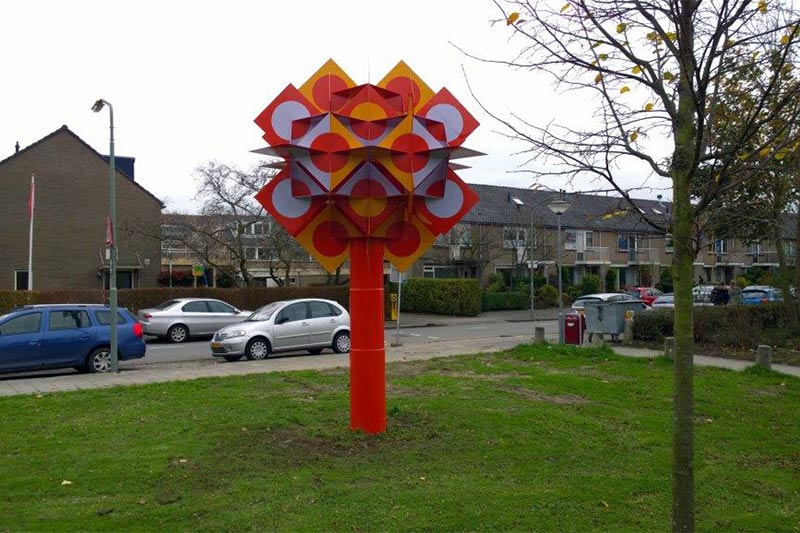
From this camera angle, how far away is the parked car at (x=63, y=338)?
47.6ft

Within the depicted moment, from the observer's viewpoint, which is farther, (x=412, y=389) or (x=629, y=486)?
(x=412, y=389)

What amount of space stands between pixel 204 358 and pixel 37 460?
502 inches

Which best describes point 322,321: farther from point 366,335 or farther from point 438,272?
point 438,272

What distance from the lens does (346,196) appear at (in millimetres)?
7957

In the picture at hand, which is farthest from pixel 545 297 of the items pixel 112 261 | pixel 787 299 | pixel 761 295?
pixel 112 261

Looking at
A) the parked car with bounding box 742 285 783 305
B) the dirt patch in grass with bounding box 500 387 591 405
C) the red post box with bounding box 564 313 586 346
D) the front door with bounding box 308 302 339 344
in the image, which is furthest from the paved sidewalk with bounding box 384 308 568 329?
the dirt patch in grass with bounding box 500 387 591 405

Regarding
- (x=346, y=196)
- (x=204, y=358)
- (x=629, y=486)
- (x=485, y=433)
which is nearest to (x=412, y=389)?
(x=485, y=433)

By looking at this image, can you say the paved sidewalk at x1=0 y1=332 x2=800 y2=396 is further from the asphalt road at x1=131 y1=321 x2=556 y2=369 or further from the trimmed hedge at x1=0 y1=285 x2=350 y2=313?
the trimmed hedge at x1=0 y1=285 x2=350 y2=313

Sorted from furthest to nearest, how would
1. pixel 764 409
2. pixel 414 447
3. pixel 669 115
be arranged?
1. pixel 764 409
2. pixel 414 447
3. pixel 669 115

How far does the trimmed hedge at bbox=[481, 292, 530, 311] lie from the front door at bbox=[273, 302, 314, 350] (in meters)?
26.4

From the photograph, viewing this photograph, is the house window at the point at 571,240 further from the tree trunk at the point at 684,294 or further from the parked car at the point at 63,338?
the tree trunk at the point at 684,294

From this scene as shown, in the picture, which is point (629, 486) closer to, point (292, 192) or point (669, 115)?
point (669, 115)

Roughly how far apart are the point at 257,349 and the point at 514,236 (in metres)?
33.7

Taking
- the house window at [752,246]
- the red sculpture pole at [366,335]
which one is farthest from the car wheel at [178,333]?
the red sculpture pole at [366,335]
